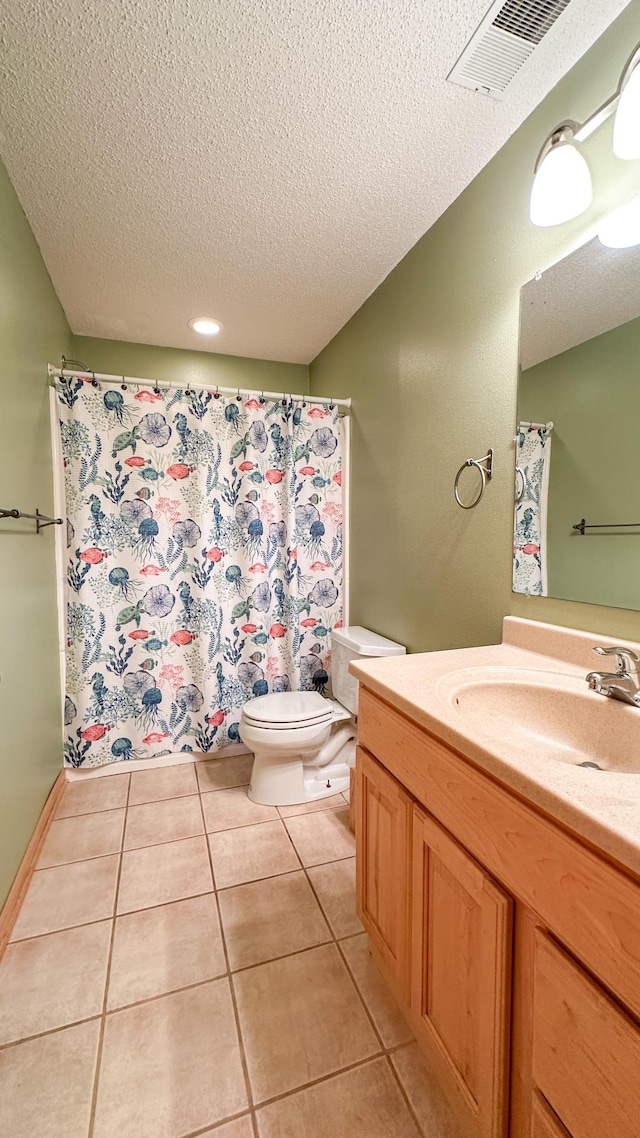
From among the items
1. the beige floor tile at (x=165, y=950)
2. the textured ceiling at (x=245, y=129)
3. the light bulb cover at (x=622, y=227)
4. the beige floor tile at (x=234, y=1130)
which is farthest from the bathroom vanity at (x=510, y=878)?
the textured ceiling at (x=245, y=129)

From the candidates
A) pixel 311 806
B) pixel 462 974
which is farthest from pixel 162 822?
pixel 462 974

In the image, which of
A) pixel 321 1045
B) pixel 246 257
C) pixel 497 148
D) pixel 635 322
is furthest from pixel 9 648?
pixel 497 148

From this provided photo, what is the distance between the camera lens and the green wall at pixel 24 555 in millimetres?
1381

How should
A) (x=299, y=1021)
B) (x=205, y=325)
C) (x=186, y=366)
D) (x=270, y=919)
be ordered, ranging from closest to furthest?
(x=299, y=1021)
(x=270, y=919)
(x=205, y=325)
(x=186, y=366)

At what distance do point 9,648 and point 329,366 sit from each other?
6.90 ft

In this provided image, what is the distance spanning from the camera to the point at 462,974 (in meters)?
0.77

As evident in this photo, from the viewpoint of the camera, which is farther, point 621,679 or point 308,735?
point 308,735

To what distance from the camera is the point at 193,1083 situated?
0.96m

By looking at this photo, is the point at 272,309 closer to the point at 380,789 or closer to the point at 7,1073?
the point at 380,789

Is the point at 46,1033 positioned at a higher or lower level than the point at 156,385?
lower

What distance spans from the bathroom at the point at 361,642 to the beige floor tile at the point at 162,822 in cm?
1

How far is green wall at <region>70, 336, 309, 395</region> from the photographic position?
8.29 feet

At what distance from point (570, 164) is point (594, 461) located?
0.65 m

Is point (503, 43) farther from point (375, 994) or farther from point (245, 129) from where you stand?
point (375, 994)
